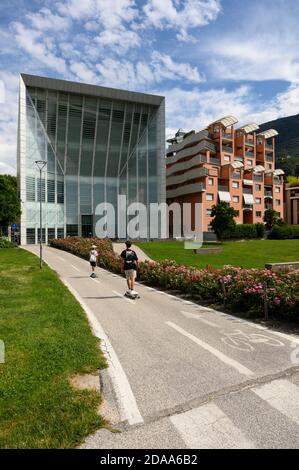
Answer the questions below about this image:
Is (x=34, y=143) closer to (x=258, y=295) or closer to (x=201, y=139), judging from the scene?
(x=201, y=139)

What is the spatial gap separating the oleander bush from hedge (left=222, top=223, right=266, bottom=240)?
3909cm

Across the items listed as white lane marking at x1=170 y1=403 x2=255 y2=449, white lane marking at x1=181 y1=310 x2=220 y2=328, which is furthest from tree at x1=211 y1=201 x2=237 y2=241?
white lane marking at x1=170 y1=403 x2=255 y2=449

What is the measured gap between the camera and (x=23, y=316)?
28.7ft

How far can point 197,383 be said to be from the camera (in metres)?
4.89

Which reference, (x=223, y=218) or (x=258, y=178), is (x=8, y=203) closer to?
(x=223, y=218)

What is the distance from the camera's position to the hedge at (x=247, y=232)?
53650 millimetres

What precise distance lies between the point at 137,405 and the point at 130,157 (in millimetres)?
54545

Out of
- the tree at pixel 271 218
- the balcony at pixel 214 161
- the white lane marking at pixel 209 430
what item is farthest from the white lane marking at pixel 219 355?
the tree at pixel 271 218

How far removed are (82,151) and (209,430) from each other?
175ft

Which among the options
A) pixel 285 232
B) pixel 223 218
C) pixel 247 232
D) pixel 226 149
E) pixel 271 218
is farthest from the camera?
pixel 271 218

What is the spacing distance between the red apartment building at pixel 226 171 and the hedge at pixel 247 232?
505 centimetres

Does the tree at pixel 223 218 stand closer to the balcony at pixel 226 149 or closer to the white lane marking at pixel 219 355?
the balcony at pixel 226 149

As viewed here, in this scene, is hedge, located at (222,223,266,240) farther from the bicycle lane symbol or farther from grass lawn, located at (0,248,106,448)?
grass lawn, located at (0,248,106,448)

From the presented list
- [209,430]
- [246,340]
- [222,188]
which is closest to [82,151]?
[222,188]
